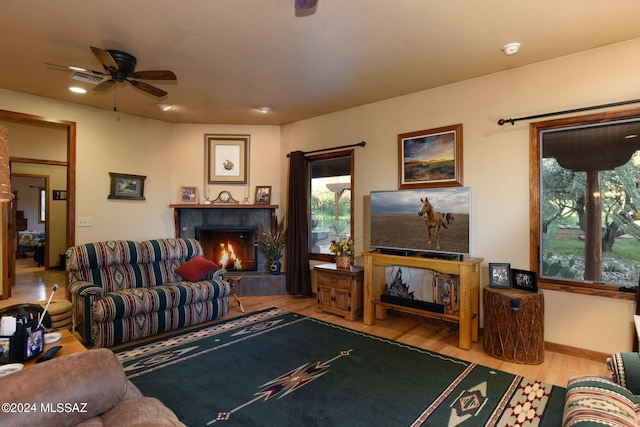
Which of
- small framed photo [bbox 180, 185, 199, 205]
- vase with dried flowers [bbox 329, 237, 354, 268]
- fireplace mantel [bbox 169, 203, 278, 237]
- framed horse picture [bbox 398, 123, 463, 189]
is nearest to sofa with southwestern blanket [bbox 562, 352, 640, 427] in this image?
framed horse picture [bbox 398, 123, 463, 189]

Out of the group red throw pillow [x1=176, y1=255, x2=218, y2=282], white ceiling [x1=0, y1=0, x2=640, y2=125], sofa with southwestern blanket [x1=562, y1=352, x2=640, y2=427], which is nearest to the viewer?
sofa with southwestern blanket [x1=562, y1=352, x2=640, y2=427]

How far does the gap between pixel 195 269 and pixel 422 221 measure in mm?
2642

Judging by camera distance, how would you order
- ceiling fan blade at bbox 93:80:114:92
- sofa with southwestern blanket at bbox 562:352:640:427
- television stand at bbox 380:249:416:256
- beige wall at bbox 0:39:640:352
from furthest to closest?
television stand at bbox 380:249:416:256, ceiling fan blade at bbox 93:80:114:92, beige wall at bbox 0:39:640:352, sofa with southwestern blanket at bbox 562:352:640:427

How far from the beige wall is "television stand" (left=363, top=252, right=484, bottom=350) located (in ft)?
1.13

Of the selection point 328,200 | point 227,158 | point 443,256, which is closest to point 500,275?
point 443,256

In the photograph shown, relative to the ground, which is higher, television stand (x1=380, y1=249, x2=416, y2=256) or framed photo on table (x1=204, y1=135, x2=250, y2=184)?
framed photo on table (x1=204, y1=135, x2=250, y2=184)

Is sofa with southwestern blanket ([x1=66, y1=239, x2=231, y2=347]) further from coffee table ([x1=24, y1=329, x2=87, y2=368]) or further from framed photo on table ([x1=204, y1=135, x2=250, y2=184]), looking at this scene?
framed photo on table ([x1=204, y1=135, x2=250, y2=184])

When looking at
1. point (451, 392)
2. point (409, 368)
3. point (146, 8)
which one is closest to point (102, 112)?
point (146, 8)

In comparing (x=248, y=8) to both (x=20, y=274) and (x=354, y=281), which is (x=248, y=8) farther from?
(x=20, y=274)

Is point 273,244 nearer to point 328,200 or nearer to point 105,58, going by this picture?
point 328,200

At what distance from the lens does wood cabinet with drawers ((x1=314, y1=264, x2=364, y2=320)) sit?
393 cm

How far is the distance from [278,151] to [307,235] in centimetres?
149

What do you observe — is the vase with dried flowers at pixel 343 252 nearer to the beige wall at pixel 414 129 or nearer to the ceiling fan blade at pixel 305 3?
the beige wall at pixel 414 129

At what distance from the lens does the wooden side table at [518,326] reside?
2.77m
